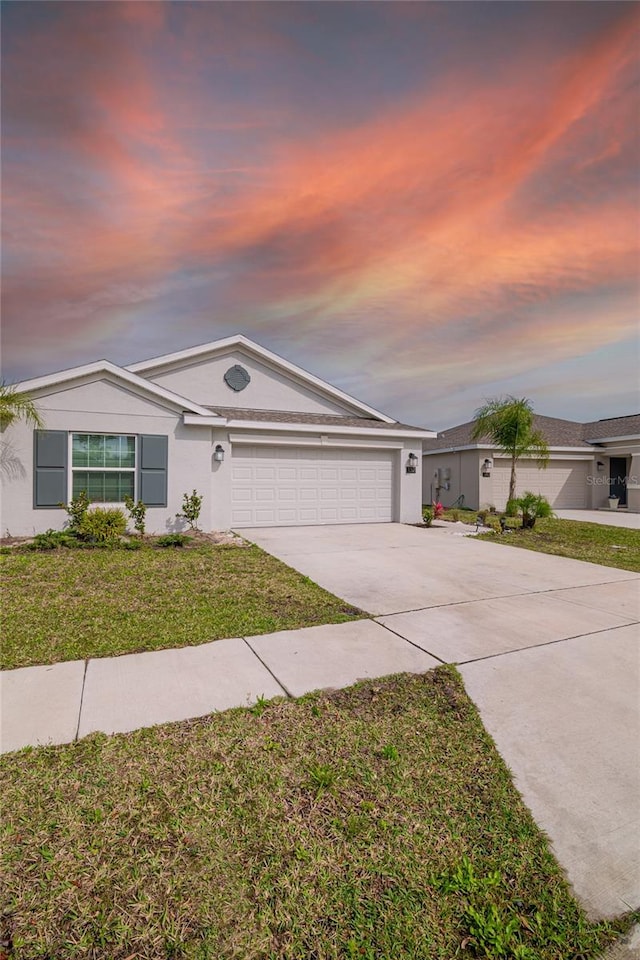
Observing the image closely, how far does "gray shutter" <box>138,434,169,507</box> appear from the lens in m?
10.4

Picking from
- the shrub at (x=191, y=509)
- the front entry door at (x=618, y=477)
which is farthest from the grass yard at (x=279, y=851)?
the front entry door at (x=618, y=477)

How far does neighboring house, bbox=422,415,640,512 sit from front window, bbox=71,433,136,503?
1352 centimetres

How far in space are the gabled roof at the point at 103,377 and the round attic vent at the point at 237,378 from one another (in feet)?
10.8

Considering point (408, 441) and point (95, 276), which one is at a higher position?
point (95, 276)

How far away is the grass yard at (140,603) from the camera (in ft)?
13.9

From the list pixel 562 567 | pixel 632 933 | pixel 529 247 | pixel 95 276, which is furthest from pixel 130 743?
pixel 95 276

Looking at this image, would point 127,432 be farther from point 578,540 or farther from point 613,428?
point 613,428

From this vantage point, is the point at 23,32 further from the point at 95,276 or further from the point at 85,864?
the point at 85,864

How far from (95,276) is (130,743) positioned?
12.0 metres

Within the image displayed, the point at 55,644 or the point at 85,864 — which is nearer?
the point at 85,864

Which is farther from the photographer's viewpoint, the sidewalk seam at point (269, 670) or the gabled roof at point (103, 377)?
the gabled roof at point (103, 377)

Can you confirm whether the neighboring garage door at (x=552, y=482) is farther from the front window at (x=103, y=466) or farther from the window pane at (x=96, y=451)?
the window pane at (x=96, y=451)

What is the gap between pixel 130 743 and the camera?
105 inches

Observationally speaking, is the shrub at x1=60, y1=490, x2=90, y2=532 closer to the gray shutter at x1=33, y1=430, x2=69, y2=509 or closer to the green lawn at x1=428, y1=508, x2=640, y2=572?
the gray shutter at x1=33, y1=430, x2=69, y2=509
